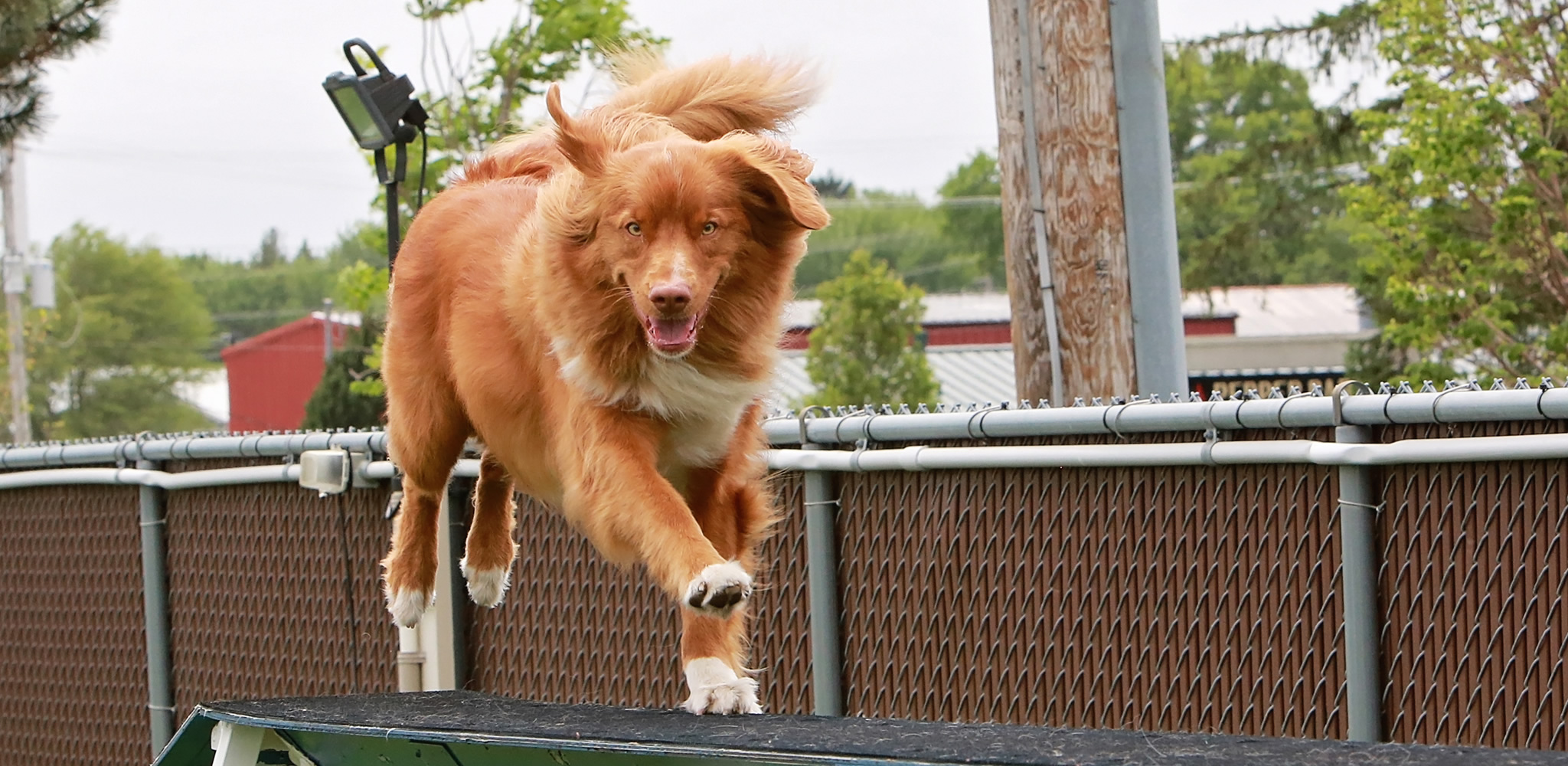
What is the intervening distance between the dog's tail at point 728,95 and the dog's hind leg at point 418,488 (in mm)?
1000

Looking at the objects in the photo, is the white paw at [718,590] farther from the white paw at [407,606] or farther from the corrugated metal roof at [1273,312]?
the corrugated metal roof at [1273,312]

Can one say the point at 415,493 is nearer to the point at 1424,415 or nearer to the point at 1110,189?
the point at 1110,189

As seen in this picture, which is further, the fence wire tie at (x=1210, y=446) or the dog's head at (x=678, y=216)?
the fence wire tie at (x=1210, y=446)

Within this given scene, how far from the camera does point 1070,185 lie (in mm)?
5254

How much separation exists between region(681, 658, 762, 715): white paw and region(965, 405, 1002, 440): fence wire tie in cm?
99

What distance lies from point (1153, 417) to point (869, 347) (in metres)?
33.4

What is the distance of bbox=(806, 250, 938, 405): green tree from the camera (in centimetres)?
3600

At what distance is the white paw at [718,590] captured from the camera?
10.6 ft

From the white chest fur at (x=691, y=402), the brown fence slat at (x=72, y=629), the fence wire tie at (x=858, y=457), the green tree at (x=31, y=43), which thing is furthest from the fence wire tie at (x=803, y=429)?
the green tree at (x=31, y=43)

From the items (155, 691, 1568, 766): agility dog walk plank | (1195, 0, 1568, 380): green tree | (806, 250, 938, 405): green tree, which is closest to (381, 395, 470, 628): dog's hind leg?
(155, 691, 1568, 766): agility dog walk plank

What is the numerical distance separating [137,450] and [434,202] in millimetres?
2911

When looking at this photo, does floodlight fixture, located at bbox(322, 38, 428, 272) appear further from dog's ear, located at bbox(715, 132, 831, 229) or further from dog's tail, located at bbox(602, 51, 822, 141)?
dog's ear, located at bbox(715, 132, 831, 229)

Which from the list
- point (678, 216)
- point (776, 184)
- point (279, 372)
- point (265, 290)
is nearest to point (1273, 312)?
point (279, 372)

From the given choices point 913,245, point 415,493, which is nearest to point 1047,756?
point 415,493
